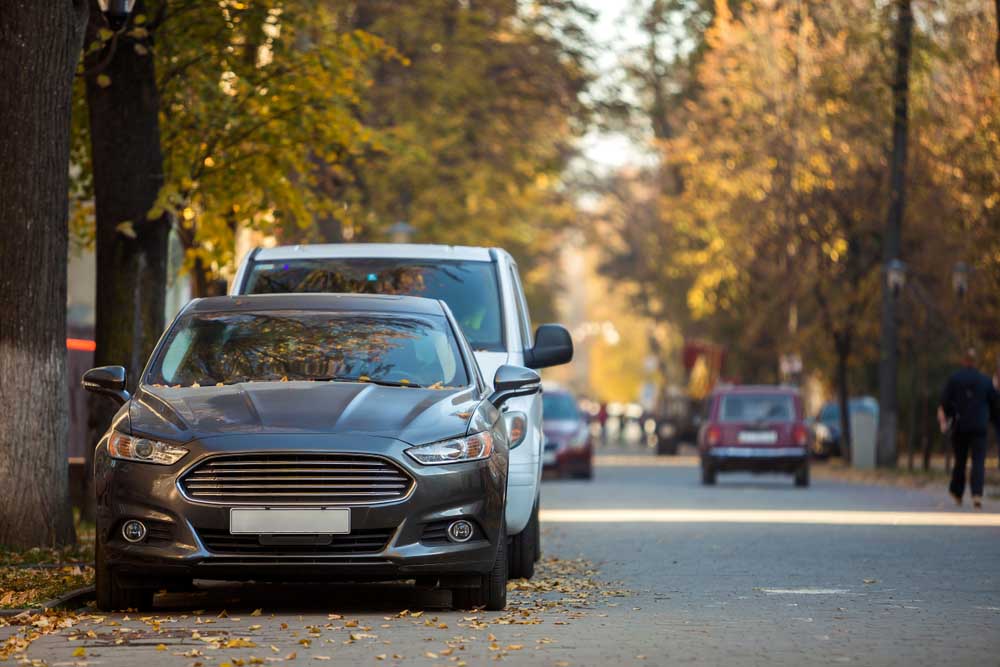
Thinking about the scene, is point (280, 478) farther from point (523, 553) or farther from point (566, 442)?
point (566, 442)

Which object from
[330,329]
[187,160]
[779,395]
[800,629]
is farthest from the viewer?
[779,395]

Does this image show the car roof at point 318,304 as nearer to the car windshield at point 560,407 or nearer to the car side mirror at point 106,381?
the car side mirror at point 106,381

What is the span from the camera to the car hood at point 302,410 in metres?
10.9

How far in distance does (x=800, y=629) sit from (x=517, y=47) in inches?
1094

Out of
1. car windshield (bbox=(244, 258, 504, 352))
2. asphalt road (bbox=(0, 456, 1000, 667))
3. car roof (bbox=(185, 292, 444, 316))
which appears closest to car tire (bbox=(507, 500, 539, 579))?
asphalt road (bbox=(0, 456, 1000, 667))

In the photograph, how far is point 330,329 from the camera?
12328 millimetres

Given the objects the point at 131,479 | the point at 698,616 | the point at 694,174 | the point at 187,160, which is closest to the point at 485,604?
the point at 698,616

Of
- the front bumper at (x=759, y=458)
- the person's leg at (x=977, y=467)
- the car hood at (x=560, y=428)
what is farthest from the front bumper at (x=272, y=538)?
the car hood at (x=560, y=428)

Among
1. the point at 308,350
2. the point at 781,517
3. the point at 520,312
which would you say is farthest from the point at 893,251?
the point at 308,350

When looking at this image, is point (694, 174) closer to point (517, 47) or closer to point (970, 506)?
point (517, 47)

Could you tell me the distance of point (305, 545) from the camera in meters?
10.9

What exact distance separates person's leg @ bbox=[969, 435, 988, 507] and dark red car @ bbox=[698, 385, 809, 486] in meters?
9.06

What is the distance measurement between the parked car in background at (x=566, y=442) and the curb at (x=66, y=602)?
24.2 meters

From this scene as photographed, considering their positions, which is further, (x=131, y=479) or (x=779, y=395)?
(x=779, y=395)
